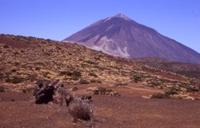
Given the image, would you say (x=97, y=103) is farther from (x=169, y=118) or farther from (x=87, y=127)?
(x=87, y=127)

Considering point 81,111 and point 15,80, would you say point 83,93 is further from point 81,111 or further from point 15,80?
point 81,111

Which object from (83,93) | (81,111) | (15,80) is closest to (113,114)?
(81,111)

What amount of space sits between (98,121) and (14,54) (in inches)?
1449

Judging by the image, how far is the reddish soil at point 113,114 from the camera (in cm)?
1752

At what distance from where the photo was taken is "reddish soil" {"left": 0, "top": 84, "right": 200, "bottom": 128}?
57.5 ft

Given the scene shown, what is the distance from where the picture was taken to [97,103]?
2384 centimetres

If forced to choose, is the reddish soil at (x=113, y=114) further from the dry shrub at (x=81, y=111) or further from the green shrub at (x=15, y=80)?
the green shrub at (x=15, y=80)

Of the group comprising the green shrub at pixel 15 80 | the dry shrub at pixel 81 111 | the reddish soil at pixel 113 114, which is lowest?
the reddish soil at pixel 113 114

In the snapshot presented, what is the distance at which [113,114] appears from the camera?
20.8m

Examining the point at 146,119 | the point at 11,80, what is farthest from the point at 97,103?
the point at 11,80

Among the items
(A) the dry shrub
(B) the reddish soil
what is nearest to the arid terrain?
(B) the reddish soil

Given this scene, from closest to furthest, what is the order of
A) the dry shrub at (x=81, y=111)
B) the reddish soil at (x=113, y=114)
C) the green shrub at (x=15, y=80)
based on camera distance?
the reddish soil at (x=113, y=114)
the dry shrub at (x=81, y=111)
the green shrub at (x=15, y=80)

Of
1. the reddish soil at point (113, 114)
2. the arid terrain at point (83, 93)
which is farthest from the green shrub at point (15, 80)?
the reddish soil at point (113, 114)

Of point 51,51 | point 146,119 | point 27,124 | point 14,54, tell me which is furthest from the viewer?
point 51,51
